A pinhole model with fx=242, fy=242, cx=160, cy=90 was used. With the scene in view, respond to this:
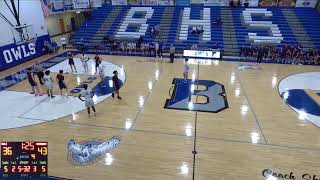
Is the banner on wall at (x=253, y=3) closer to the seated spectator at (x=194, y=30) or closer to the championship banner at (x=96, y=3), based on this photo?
the seated spectator at (x=194, y=30)

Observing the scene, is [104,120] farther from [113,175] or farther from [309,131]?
[309,131]

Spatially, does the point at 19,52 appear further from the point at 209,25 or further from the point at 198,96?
the point at 209,25

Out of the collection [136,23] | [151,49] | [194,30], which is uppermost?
[136,23]

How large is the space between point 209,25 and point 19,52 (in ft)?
55.8

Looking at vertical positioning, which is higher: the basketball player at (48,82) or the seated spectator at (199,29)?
the seated spectator at (199,29)

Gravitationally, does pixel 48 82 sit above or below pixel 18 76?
above

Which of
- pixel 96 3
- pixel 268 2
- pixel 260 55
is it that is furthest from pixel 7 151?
pixel 268 2

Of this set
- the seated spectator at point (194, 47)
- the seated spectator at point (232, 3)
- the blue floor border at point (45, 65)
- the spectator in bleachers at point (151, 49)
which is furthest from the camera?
the seated spectator at point (232, 3)

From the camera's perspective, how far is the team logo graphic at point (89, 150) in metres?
7.70

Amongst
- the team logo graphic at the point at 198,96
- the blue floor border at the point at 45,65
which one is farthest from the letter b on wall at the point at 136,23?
the team logo graphic at the point at 198,96

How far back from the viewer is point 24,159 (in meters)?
5.15

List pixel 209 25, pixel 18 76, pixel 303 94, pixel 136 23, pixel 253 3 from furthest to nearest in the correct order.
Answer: pixel 253 3
pixel 136 23
pixel 209 25
pixel 18 76
pixel 303 94

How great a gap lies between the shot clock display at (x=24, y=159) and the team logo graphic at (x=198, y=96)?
6.68 m

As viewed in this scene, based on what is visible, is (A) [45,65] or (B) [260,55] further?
(B) [260,55]
